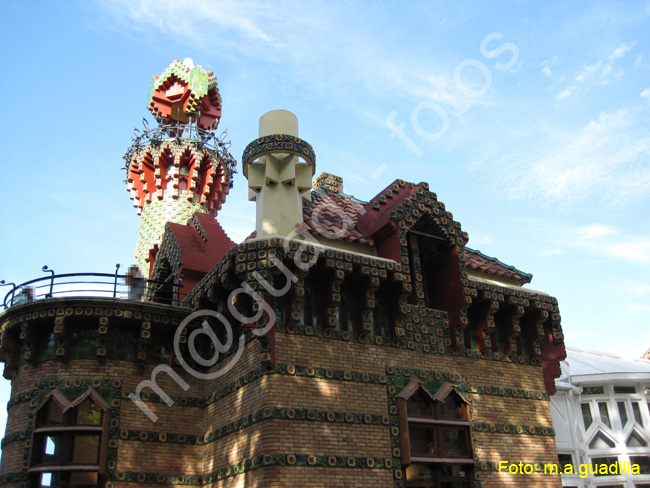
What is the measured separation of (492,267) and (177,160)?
1384cm

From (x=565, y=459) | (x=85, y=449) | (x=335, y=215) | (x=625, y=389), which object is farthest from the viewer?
(x=625, y=389)

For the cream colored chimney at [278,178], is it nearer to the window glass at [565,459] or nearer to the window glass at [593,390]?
the window glass at [565,459]

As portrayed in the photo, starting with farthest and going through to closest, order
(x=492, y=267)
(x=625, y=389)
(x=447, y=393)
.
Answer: (x=625, y=389), (x=492, y=267), (x=447, y=393)

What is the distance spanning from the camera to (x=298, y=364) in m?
11.1

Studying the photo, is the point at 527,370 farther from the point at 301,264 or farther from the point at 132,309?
the point at 132,309

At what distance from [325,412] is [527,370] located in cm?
531

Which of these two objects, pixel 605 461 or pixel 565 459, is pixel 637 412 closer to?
pixel 605 461

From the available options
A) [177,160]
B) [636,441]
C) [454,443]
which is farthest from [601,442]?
[177,160]

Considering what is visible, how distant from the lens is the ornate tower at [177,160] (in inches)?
926

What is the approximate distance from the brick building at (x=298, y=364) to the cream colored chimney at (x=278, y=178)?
34 millimetres

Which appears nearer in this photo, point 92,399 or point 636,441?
point 92,399

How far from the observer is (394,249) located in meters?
12.9

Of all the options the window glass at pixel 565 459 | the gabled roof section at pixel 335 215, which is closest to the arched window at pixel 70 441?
the gabled roof section at pixel 335 215

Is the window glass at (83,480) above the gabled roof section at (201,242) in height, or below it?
below
